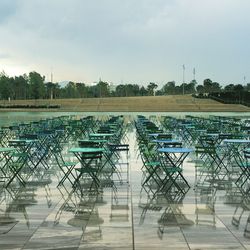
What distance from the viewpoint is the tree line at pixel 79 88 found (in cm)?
10462

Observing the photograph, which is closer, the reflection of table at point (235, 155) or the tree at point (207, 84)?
the reflection of table at point (235, 155)

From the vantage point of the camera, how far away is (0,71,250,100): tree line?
104625 mm

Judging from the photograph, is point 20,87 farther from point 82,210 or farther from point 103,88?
point 82,210

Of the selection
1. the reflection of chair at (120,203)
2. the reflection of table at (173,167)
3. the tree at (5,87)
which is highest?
the tree at (5,87)

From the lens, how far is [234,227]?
694 centimetres

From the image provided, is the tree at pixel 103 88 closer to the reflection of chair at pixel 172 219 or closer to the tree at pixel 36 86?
the tree at pixel 36 86

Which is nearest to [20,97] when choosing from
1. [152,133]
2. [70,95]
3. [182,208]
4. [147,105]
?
[70,95]

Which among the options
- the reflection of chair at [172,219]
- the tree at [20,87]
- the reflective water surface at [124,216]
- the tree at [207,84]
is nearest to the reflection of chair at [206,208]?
the reflective water surface at [124,216]

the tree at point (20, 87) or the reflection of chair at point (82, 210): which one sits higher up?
the tree at point (20, 87)

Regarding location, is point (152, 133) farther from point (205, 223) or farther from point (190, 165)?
point (205, 223)

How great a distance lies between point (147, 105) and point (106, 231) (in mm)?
75442

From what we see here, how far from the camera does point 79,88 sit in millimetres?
124500

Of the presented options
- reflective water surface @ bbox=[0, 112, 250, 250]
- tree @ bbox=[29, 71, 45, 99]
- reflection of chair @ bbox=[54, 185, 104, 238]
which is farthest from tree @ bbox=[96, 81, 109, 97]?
reflection of chair @ bbox=[54, 185, 104, 238]

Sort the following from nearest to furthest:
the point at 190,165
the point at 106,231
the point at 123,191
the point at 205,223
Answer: the point at 106,231, the point at 205,223, the point at 123,191, the point at 190,165
